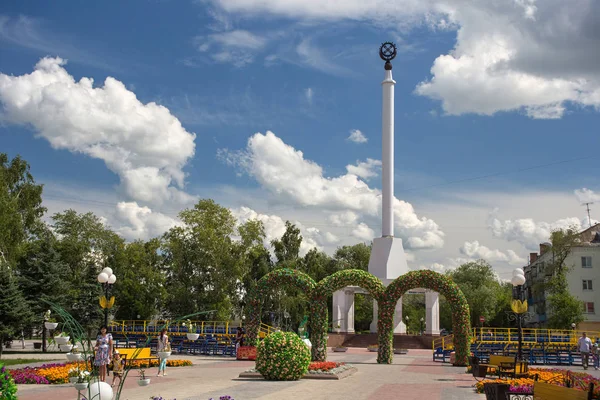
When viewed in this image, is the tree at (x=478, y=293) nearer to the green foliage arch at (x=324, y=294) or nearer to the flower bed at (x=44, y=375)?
the green foliage arch at (x=324, y=294)

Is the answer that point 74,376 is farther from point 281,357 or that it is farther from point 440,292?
point 440,292

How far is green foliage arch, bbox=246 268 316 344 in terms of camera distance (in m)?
27.9

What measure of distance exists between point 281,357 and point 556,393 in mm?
9569

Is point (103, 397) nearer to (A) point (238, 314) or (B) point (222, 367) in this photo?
(B) point (222, 367)

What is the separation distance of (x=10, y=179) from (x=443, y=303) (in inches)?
2121

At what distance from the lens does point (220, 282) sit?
57.7 metres

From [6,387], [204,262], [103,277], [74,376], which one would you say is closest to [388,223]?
[204,262]

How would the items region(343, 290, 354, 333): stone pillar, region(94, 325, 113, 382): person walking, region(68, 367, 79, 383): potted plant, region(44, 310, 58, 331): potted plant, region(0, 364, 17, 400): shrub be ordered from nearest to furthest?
1. region(0, 364, 17, 400): shrub
2. region(68, 367, 79, 383): potted plant
3. region(94, 325, 113, 382): person walking
4. region(44, 310, 58, 331): potted plant
5. region(343, 290, 354, 333): stone pillar

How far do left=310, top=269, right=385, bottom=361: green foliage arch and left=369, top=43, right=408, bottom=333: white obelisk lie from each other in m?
18.0

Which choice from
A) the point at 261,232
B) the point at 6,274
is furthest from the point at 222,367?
the point at 261,232

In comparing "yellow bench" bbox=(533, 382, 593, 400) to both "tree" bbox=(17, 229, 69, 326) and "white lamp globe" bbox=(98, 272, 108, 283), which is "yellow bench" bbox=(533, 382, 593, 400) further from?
"tree" bbox=(17, 229, 69, 326)

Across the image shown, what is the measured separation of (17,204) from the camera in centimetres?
4488

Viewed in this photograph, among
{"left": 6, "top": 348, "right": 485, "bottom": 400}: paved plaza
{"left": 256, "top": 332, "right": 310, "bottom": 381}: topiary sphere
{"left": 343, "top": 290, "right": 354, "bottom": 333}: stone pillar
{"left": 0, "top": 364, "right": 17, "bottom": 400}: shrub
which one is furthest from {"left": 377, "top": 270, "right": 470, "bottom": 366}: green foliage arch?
{"left": 0, "top": 364, "right": 17, "bottom": 400}: shrub

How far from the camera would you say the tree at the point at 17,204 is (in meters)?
42.1
